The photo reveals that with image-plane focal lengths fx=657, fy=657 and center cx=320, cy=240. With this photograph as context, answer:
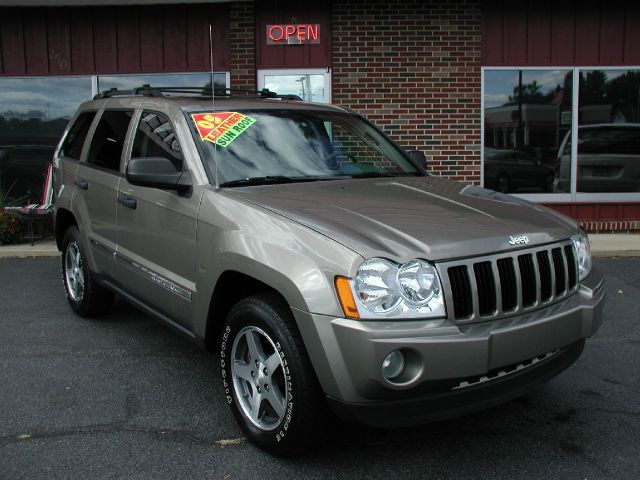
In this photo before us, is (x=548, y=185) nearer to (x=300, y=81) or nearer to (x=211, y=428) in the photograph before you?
(x=300, y=81)

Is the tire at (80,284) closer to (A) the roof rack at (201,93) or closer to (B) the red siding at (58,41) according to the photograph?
(A) the roof rack at (201,93)

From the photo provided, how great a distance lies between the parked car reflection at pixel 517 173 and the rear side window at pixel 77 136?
20.1 feet

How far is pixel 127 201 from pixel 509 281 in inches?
99.9

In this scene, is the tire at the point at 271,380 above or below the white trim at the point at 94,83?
below

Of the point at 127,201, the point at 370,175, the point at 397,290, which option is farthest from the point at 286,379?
the point at 127,201

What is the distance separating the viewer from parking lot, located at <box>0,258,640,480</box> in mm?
3012

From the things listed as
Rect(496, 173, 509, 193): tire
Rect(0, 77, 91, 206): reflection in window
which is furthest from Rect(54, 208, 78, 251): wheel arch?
Rect(496, 173, 509, 193): tire

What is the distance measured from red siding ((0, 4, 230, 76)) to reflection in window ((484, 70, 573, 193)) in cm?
402

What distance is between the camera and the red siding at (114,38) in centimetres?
939

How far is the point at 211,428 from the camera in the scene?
11.3 feet

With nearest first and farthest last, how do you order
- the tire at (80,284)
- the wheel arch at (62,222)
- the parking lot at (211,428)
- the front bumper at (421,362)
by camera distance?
the front bumper at (421,362), the parking lot at (211,428), the tire at (80,284), the wheel arch at (62,222)

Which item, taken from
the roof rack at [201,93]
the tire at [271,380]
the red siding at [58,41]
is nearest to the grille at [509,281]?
the tire at [271,380]

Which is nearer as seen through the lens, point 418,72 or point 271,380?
point 271,380

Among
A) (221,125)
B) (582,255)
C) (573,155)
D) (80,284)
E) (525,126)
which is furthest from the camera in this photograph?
(573,155)
